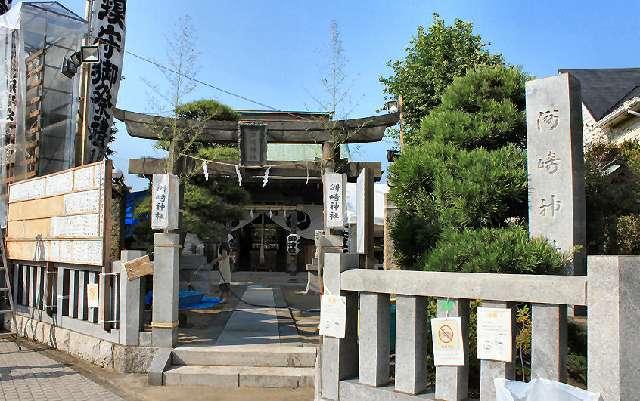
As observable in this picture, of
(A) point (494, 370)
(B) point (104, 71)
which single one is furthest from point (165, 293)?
(B) point (104, 71)

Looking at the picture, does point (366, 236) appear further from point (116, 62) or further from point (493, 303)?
point (116, 62)

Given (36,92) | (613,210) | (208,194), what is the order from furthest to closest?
1. (208,194)
2. (36,92)
3. (613,210)

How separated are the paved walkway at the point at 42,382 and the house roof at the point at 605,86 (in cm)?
1723

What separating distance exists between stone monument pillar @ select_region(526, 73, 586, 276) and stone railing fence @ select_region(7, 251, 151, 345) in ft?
17.7

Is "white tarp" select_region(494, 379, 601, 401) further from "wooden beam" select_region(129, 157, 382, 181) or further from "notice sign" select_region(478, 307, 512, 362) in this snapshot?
"wooden beam" select_region(129, 157, 382, 181)

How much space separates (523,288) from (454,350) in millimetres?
759

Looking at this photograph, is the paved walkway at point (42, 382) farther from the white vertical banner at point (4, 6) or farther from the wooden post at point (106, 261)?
the white vertical banner at point (4, 6)

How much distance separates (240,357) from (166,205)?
2.40m

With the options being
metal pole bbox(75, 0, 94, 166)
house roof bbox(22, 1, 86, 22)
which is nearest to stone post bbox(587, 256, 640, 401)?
metal pole bbox(75, 0, 94, 166)

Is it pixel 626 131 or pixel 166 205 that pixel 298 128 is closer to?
pixel 166 205

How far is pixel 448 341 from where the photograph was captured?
170 inches

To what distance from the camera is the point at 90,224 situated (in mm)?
8328

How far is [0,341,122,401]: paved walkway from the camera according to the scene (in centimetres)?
665

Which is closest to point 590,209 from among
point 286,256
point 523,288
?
point 523,288
